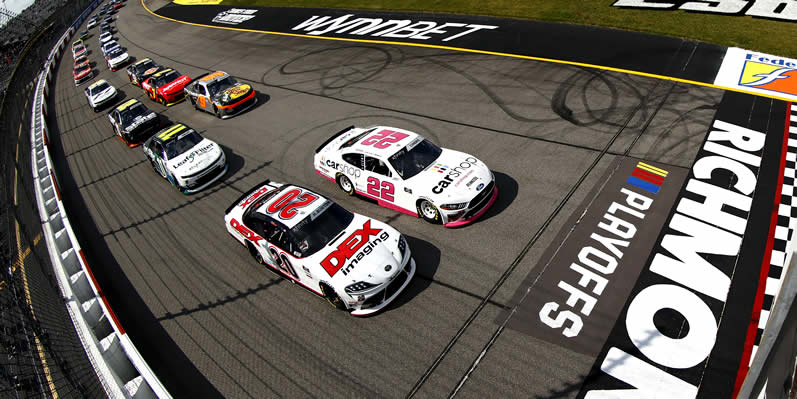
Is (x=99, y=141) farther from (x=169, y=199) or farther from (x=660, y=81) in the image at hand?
(x=660, y=81)

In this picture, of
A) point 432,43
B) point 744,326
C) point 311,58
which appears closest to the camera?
point 744,326

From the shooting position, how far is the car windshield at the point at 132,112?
59.9 ft

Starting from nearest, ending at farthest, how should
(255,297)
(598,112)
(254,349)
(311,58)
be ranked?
(254,349), (255,297), (598,112), (311,58)

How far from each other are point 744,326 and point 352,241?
694 centimetres

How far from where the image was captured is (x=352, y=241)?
8492 mm

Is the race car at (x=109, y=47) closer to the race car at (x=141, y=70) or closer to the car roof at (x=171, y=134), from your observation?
the race car at (x=141, y=70)

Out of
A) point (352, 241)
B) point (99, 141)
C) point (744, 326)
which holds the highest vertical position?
point (352, 241)

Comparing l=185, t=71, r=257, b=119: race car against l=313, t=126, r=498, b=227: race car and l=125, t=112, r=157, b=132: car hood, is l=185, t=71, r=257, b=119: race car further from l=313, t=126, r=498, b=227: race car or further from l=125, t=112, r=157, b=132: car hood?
l=313, t=126, r=498, b=227: race car

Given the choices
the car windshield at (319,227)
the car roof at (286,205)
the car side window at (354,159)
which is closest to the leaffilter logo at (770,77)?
the car side window at (354,159)

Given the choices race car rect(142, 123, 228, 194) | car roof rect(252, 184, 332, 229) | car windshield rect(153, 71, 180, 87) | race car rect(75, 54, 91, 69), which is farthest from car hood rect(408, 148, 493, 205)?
race car rect(75, 54, 91, 69)

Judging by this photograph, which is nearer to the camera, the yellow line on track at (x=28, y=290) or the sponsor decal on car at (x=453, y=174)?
the yellow line on track at (x=28, y=290)

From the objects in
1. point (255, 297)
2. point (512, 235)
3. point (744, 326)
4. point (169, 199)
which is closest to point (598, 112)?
point (512, 235)

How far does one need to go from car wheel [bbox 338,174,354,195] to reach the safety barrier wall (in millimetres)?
5975

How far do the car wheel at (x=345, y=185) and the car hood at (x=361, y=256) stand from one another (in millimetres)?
2867
